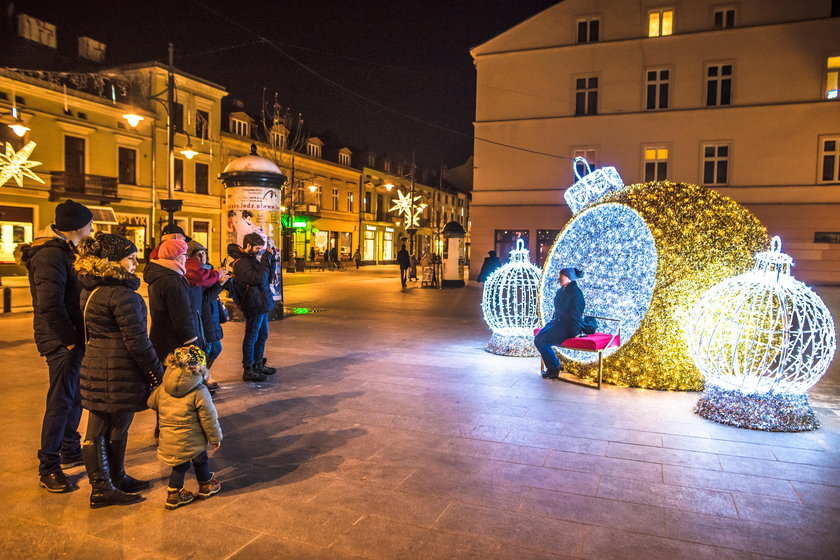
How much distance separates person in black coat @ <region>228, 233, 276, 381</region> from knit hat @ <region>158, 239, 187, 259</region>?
251 centimetres

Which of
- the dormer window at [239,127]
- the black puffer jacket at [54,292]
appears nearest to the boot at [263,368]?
the black puffer jacket at [54,292]

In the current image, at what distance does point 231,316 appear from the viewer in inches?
496

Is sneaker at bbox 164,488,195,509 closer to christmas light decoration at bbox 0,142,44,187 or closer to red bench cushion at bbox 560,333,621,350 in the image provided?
red bench cushion at bbox 560,333,621,350

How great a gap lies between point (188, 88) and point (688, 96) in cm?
2666

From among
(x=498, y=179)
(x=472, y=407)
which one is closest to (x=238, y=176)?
(x=472, y=407)

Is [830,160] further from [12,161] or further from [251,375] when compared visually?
[12,161]

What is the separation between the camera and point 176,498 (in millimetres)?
3758

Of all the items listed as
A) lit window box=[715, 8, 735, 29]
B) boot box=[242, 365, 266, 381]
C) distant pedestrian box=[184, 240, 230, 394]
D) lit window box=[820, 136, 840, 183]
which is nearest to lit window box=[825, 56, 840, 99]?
lit window box=[820, 136, 840, 183]

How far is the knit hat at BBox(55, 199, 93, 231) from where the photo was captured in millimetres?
4270

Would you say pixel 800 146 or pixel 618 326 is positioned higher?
pixel 800 146

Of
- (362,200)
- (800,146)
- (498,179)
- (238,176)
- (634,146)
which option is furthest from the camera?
(362,200)

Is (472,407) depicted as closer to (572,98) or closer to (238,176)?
(238,176)

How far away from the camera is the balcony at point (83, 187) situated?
25812 millimetres

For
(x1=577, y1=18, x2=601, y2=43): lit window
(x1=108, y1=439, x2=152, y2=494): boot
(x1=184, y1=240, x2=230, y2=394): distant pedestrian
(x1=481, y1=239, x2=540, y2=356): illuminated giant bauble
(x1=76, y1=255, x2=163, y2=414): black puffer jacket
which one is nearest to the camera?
(x1=76, y1=255, x2=163, y2=414): black puffer jacket
